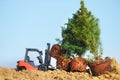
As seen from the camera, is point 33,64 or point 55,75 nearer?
point 55,75

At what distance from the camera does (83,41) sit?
25.0 meters

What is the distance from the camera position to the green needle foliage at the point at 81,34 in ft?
81.7

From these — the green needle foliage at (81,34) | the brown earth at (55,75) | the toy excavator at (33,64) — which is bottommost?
the brown earth at (55,75)

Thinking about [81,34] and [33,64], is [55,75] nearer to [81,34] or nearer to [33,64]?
[33,64]

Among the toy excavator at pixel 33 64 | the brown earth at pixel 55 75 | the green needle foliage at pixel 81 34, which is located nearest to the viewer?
the brown earth at pixel 55 75

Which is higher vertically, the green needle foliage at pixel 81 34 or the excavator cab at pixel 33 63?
the green needle foliage at pixel 81 34

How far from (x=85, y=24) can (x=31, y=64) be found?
438 cm

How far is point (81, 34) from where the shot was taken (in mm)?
24984

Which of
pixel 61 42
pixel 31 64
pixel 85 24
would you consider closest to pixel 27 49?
pixel 31 64

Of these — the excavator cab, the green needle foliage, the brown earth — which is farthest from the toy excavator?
the brown earth

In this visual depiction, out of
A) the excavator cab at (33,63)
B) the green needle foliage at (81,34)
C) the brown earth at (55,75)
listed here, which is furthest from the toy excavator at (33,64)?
the brown earth at (55,75)

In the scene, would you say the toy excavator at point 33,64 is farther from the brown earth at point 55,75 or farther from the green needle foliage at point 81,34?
the brown earth at point 55,75

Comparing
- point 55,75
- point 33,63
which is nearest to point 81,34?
point 33,63

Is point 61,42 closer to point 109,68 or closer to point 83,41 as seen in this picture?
point 83,41
